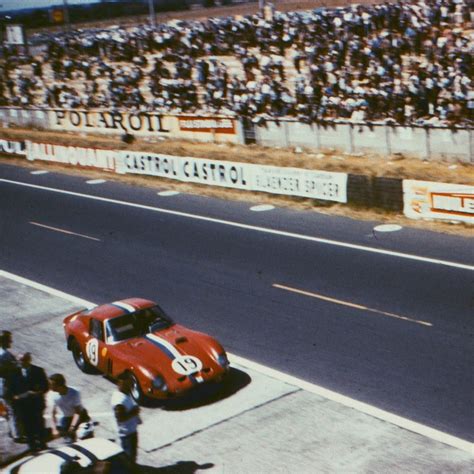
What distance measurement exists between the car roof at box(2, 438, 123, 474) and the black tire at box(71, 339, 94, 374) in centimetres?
540

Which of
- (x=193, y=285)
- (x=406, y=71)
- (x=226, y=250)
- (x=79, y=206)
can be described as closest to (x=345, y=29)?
(x=406, y=71)

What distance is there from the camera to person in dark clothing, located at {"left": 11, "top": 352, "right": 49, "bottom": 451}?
409 inches

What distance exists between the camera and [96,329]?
43.2ft

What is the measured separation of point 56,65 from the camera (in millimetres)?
51188

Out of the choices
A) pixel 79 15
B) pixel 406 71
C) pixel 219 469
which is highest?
pixel 79 15

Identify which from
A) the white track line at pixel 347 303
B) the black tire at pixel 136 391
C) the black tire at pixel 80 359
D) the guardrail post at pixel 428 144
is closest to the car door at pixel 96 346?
the black tire at pixel 80 359

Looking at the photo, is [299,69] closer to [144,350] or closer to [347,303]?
[347,303]

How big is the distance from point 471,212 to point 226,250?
6333 millimetres

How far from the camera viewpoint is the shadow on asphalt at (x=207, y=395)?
12.0 meters

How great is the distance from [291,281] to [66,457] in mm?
10255

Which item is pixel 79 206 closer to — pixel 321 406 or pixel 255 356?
pixel 255 356

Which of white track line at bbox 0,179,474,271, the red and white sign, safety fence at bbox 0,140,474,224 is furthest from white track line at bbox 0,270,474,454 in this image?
the red and white sign

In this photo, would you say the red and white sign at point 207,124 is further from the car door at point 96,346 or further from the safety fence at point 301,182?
the car door at point 96,346

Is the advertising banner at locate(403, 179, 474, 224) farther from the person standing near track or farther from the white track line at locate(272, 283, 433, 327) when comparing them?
the person standing near track
